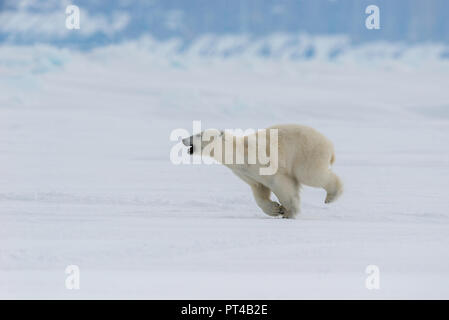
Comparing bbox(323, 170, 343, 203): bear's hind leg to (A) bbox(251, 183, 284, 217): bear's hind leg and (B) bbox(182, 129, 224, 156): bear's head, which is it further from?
(B) bbox(182, 129, 224, 156): bear's head

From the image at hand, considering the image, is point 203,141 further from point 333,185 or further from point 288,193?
point 333,185

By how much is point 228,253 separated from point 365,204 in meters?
2.86

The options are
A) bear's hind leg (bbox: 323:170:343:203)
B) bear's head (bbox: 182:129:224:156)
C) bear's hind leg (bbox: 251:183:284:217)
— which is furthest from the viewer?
bear's hind leg (bbox: 251:183:284:217)

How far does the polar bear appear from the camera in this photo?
547 centimetres

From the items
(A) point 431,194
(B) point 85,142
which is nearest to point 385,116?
(B) point 85,142

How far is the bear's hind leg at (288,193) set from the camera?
18.0 ft

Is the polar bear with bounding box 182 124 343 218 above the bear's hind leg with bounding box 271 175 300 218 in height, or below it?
above

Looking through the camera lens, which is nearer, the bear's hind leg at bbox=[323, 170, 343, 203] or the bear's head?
the bear's head

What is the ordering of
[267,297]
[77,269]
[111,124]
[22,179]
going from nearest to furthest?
1. [267,297]
2. [77,269]
3. [22,179]
4. [111,124]

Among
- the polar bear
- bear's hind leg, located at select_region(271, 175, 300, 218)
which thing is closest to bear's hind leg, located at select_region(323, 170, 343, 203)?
the polar bear

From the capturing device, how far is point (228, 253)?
411 cm

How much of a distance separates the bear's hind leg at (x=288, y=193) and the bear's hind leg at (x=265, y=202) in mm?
113

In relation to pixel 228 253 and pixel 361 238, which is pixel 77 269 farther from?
pixel 361 238

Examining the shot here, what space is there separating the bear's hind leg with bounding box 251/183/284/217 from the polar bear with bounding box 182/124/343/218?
0.47ft
